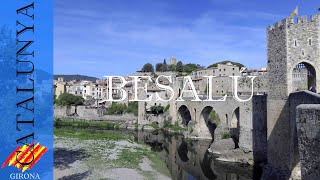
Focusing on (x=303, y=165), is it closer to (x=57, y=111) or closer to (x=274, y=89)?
(x=274, y=89)

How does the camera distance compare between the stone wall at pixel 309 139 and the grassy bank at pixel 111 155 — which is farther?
the grassy bank at pixel 111 155

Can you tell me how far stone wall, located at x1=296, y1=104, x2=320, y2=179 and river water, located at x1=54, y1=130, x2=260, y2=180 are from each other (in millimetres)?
12546

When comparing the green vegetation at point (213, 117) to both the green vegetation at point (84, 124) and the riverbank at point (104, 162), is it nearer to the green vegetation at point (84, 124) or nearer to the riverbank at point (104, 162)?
the riverbank at point (104, 162)

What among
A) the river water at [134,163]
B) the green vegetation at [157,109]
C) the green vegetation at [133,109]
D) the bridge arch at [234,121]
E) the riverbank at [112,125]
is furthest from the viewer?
the green vegetation at [133,109]

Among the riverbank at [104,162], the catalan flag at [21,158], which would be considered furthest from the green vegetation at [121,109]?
the catalan flag at [21,158]

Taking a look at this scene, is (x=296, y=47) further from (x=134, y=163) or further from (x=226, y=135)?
(x=226, y=135)

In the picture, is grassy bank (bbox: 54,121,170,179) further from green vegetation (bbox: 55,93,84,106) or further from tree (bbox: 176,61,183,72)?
tree (bbox: 176,61,183,72)

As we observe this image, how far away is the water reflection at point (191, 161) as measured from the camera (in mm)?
24656

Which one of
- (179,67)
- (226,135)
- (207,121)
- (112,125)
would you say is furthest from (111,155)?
(179,67)

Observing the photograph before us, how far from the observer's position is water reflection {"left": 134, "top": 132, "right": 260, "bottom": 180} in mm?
24656

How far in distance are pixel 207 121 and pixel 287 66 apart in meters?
27.7

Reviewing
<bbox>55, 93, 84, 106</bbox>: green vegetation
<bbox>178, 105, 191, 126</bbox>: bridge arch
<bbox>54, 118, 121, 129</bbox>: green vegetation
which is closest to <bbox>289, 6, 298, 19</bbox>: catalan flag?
<bbox>178, 105, 191, 126</bbox>: bridge arch

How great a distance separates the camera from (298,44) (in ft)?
57.0

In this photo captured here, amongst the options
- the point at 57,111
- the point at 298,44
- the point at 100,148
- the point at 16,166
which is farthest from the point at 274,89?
the point at 57,111
